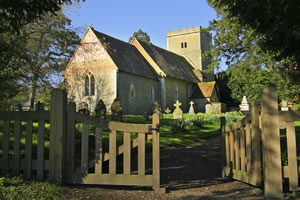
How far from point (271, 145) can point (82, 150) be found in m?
2.72

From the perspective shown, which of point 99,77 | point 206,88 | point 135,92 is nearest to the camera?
point 99,77

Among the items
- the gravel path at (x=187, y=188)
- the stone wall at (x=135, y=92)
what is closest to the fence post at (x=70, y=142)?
the gravel path at (x=187, y=188)

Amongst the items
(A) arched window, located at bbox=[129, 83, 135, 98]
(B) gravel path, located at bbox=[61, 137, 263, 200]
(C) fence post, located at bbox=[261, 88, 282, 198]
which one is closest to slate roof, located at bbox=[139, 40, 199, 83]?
(A) arched window, located at bbox=[129, 83, 135, 98]

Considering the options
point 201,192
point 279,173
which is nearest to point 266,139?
point 279,173

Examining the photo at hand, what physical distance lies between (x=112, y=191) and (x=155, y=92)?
25.5 metres

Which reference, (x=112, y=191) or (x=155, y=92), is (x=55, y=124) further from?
(x=155, y=92)

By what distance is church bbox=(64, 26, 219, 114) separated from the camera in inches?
947

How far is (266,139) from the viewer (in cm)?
348

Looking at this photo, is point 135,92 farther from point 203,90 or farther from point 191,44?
point 191,44

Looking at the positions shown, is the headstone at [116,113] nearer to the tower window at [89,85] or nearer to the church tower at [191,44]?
the tower window at [89,85]

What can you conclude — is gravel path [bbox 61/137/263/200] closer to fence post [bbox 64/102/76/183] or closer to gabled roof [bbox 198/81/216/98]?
fence post [bbox 64/102/76/183]

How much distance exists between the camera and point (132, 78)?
2583 centimetres

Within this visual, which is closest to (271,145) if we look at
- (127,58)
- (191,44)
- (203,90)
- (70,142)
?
(70,142)

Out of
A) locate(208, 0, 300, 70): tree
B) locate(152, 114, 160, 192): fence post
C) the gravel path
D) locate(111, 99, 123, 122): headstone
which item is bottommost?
the gravel path
